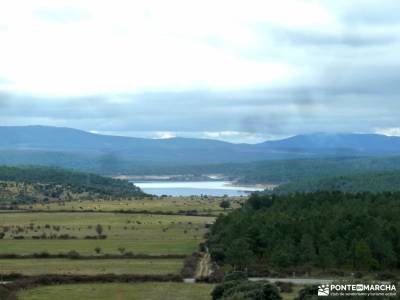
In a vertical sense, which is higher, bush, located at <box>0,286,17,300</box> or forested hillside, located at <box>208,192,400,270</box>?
forested hillside, located at <box>208,192,400,270</box>

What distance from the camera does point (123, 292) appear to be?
172 feet

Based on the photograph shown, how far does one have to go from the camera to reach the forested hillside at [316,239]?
6831 cm

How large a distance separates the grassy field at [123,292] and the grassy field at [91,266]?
6850mm

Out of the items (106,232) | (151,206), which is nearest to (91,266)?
(106,232)

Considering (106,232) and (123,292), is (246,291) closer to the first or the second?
(123,292)

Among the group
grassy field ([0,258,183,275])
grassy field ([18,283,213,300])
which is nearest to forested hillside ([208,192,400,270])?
grassy field ([0,258,183,275])

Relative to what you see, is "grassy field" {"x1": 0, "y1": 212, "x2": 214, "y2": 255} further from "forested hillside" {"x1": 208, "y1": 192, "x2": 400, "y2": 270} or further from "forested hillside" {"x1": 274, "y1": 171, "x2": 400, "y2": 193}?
"forested hillside" {"x1": 274, "y1": 171, "x2": 400, "y2": 193}

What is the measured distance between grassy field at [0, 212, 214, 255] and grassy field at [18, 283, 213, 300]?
Result: 22.5 m

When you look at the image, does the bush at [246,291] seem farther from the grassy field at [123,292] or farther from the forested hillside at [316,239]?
the forested hillside at [316,239]

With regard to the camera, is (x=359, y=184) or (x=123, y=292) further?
(x=359, y=184)

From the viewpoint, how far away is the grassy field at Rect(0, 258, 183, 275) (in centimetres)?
6312

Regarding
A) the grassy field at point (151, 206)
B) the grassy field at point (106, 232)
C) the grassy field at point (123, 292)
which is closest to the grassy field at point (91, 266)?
the grassy field at point (106, 232)

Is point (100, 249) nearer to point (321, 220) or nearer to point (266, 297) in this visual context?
point (321, 220)

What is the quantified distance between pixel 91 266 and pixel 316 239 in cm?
2398
